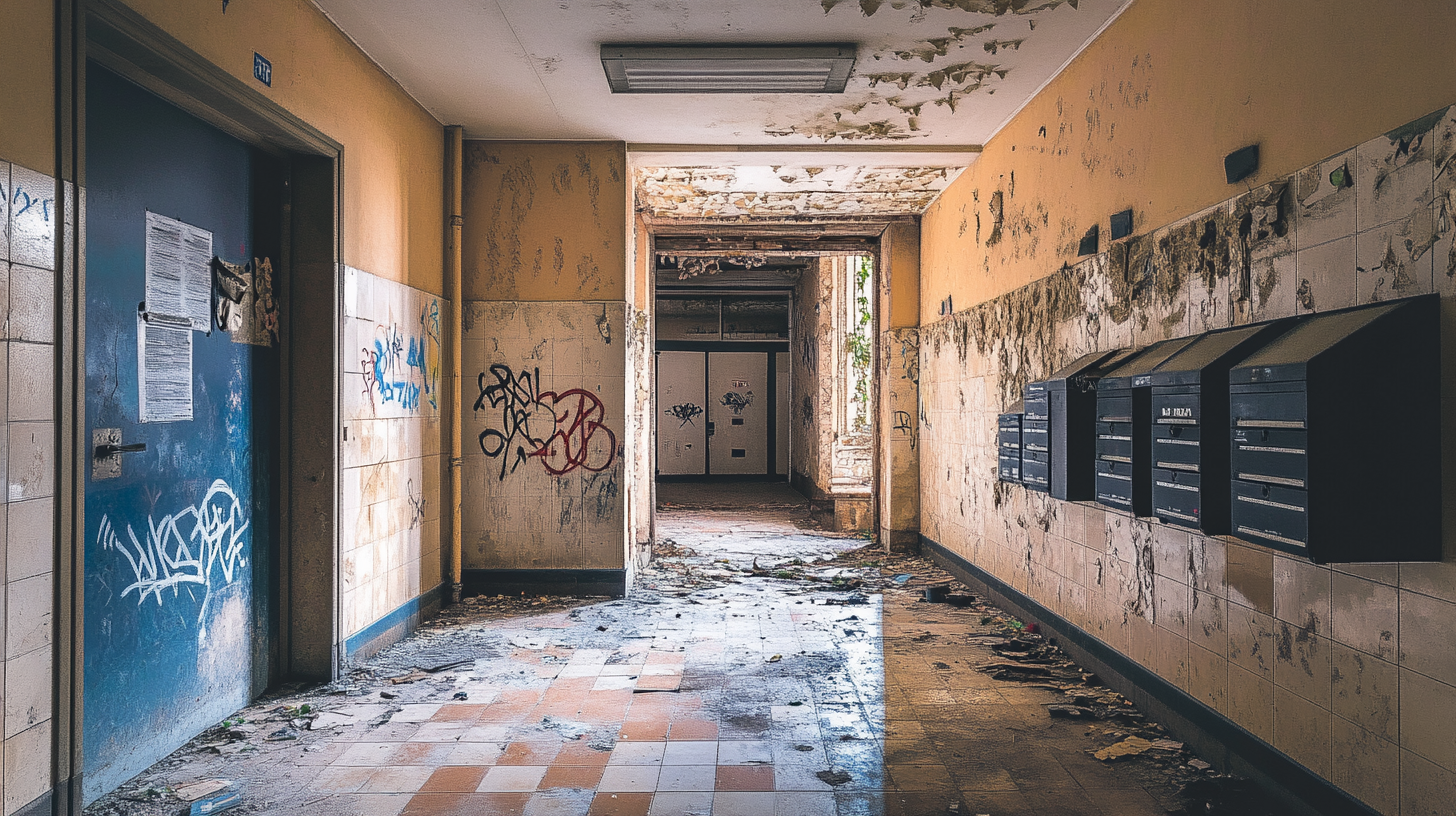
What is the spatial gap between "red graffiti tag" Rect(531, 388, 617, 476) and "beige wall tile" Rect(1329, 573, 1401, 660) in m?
3.91

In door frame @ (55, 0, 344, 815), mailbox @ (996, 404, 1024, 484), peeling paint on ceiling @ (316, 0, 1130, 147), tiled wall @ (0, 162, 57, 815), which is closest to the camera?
tiled wall @ (0, 162, 57, 815)

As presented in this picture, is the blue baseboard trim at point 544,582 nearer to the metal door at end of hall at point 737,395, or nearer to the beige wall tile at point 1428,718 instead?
the beige wall tile at point 1428,718

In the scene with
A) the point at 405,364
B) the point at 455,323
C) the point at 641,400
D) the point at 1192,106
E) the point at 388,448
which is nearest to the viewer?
the point at 1192,106

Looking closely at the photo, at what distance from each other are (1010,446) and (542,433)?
2837 millimetres

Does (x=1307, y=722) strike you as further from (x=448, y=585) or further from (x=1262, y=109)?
(x=448, y=585)

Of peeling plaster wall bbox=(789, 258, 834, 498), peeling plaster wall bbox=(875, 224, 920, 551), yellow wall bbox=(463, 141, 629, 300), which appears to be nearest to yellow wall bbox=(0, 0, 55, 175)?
yellow wall bbox=(463, 141, 629, 300)

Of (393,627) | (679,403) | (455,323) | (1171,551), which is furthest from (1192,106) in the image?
(679,403)

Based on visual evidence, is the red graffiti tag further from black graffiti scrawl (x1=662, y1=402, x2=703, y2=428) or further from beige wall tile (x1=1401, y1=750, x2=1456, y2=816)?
black graffiti scrawl (x1=662, y1=402, x2=703, y2=428)

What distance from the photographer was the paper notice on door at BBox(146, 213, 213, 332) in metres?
2.82

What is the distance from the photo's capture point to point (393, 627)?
14.2 feet

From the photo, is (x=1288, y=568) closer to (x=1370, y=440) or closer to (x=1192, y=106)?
(x=1370, y=440)

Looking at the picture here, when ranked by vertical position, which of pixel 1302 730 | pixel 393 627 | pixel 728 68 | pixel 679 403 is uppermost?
pixel 728 68

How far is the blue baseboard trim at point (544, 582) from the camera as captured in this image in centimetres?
532

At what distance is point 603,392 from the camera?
17.6ft
